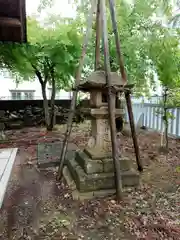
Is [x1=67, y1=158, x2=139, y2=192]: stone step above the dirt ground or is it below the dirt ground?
above

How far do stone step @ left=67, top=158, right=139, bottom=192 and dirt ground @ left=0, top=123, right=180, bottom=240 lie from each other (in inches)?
5.5

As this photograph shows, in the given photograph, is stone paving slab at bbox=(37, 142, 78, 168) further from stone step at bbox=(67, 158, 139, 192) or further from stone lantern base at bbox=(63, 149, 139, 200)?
stone step at bbox=(67, 158, 139, 192)

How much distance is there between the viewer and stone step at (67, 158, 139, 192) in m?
2.66

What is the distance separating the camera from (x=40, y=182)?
10.5 ft

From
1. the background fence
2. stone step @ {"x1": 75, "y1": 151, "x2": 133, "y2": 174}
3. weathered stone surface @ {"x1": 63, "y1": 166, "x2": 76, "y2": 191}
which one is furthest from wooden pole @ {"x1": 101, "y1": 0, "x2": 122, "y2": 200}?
the background fence

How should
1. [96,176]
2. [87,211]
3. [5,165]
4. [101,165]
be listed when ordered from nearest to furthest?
[87,211] < [96,176] < [101,165] < [5,165]

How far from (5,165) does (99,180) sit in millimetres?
2156

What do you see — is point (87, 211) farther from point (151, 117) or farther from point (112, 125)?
point (151, 117)

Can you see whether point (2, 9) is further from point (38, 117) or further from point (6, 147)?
point (38, 117)

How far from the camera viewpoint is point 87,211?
2375 millimetres

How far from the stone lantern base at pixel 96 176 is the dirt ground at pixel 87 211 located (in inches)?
4.5

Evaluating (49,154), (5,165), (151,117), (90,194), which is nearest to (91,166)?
(90,194)

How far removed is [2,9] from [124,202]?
3.15 metres

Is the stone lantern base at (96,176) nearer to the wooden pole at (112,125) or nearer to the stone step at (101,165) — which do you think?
the stone step at (101,165)
